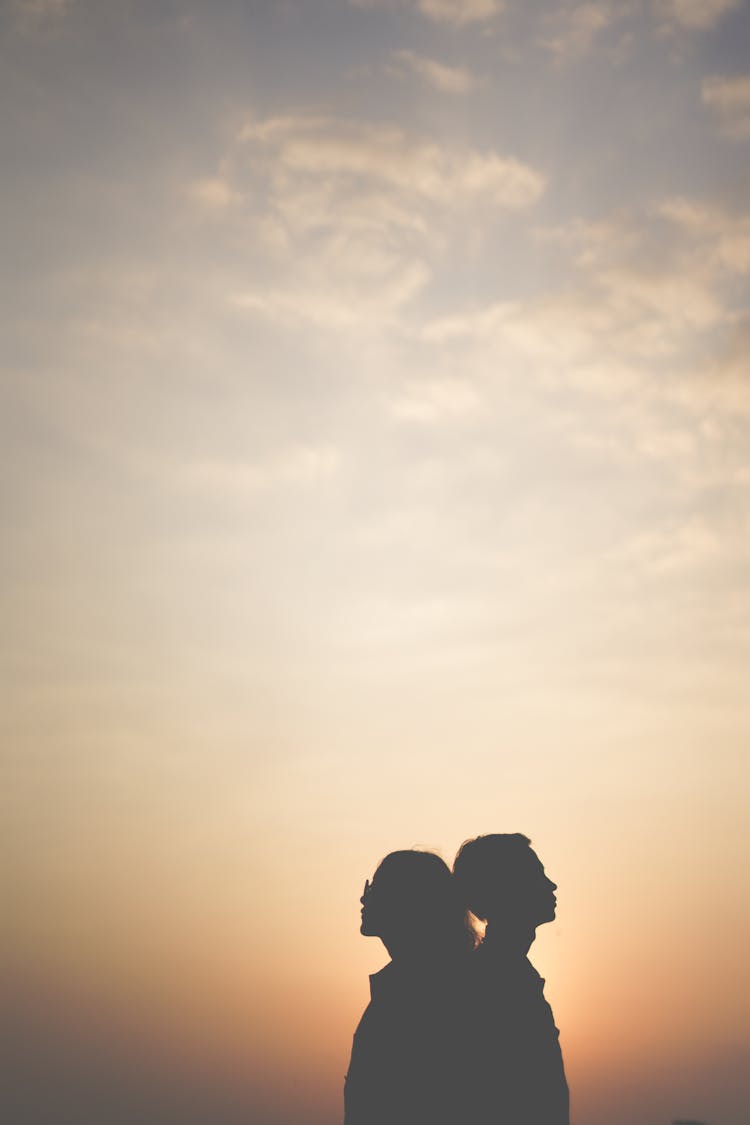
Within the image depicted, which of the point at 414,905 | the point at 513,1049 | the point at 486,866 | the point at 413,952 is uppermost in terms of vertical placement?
the point at 486,866

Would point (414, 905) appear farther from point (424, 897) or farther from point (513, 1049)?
point (513, 1049)

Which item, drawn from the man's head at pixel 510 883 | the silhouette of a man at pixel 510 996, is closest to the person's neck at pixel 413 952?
the silhouette of a man at pixel 510 996

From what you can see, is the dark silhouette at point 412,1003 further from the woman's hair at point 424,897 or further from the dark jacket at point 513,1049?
the dark jacket at point 513,1049

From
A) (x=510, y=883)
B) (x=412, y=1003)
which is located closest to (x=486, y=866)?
(x=510, y=883)

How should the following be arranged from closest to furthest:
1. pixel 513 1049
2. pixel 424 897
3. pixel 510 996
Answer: pixel 513 1049, pixel 510 996, pixel 424 897

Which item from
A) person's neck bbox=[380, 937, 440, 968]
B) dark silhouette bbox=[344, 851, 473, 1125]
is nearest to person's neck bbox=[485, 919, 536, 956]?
dark silhouette bbox=[344, 851, 473, 1125]

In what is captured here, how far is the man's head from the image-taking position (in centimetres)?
585

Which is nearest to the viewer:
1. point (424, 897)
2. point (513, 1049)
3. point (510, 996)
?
point (513, 1049)

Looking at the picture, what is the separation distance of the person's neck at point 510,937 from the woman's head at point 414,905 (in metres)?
0.19

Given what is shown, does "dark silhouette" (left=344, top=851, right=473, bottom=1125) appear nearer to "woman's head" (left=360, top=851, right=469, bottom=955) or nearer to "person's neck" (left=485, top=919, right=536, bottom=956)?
"woman's head" (left=360, top=851, right=469, bottom=955)

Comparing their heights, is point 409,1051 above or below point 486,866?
below

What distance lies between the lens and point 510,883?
5840mm

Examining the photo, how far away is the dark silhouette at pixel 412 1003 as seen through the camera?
18.8ft

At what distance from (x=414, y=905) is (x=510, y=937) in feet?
1.69
